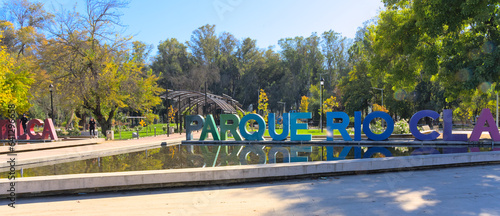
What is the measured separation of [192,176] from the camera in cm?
757

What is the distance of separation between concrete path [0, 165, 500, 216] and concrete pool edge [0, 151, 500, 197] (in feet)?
0.62

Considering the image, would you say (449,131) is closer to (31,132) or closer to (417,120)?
(417,120)

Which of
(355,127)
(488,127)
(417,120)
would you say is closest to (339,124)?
(355,127)

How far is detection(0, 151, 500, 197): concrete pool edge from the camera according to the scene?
7.10 m

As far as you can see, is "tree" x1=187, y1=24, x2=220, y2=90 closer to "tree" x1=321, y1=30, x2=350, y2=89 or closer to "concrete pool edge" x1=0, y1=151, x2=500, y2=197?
"tree" x1=321, y1=30, x2=350, y2=89

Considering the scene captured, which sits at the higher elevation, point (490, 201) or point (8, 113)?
point (8, 113)

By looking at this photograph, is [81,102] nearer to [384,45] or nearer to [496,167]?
[384,45]

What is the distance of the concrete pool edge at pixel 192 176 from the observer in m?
7.10

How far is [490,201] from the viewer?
6.02 metres

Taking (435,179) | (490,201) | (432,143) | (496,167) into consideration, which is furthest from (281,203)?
(432,143)

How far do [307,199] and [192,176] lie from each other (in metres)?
2.79

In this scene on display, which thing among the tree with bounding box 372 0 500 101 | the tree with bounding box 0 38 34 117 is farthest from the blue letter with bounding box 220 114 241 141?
the tree with bounding box 0 38 34 117

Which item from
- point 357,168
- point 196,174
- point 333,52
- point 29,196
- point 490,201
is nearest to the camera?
point 490,201

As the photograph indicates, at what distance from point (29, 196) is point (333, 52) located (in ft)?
230
